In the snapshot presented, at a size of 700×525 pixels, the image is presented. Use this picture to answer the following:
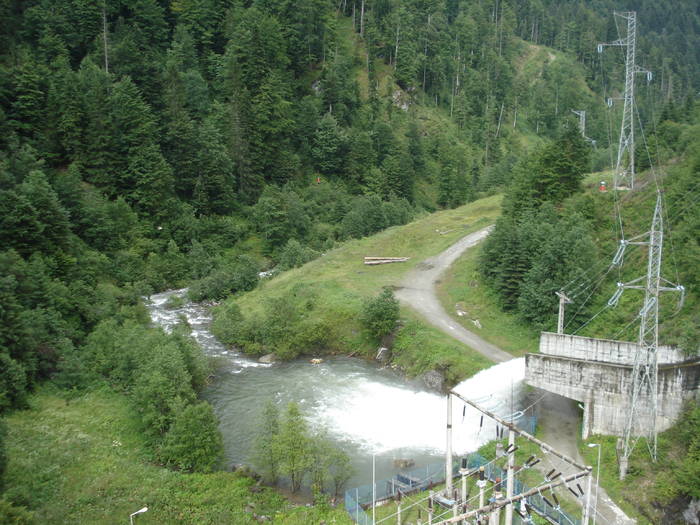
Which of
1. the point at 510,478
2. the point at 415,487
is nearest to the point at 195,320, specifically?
the point at 415,487

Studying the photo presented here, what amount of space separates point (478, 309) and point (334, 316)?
34.1 ft

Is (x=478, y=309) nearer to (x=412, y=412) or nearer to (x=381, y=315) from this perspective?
(x=381, y=315)

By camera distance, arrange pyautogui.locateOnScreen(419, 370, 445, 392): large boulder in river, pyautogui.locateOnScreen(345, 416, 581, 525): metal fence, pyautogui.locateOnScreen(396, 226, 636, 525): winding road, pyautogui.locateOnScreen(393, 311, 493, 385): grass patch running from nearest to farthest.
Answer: pyautogui.locateOnScreen(345, 416, 581, 525): metal fence → pyautogui.locateOnScreen(396, 226, 636, 525): winding road → pyautogui.locateOnScreen(393, 311, 493, 385): grass patch → pyautogui.locateOnScreen(419, 370, 445, 392): large boulder in river

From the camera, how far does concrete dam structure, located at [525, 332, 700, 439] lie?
2669cm

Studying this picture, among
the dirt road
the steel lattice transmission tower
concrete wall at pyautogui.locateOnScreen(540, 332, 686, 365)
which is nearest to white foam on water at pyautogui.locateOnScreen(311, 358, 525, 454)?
the dirt road

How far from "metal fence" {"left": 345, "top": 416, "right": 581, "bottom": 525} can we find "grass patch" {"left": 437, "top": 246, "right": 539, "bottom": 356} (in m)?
12.8

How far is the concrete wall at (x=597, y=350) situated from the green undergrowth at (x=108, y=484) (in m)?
13.5

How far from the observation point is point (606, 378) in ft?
91.5

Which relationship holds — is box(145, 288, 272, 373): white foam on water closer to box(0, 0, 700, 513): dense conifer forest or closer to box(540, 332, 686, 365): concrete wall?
box(0, 0, 700, 513): dense conifer forest

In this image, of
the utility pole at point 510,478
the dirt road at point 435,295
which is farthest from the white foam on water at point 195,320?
the utility pole at point 510,478

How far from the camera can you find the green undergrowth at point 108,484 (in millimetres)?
23000

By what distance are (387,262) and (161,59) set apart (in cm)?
4422

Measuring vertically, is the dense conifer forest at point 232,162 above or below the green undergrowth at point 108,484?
above

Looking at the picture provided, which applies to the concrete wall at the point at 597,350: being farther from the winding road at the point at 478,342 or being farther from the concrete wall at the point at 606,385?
the winding road at the point at 478,342
